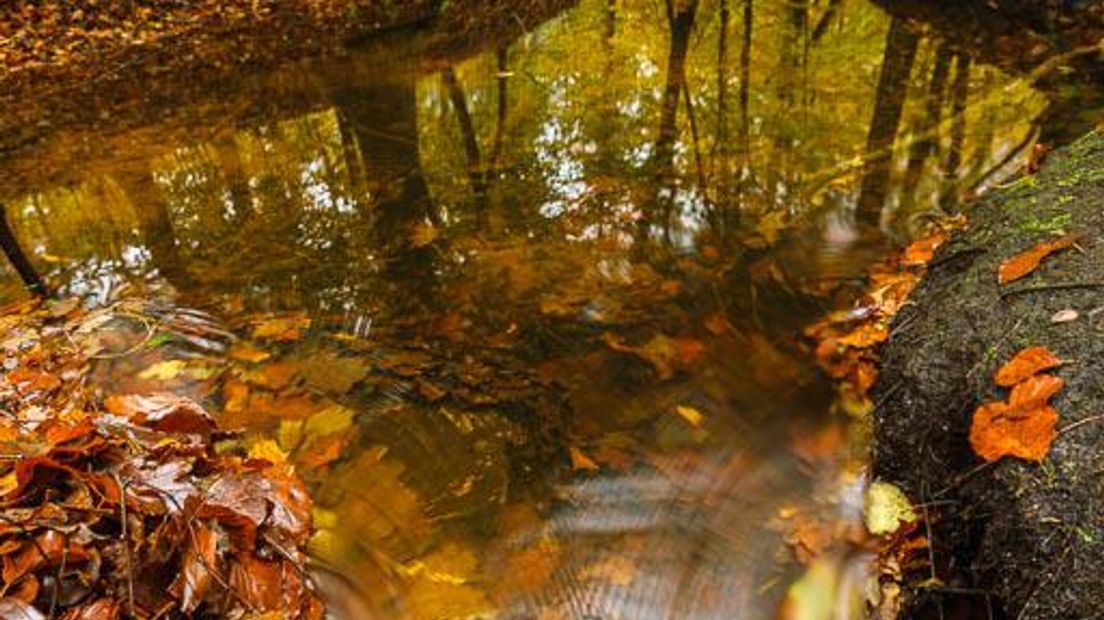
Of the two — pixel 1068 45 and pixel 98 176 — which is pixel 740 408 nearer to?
pixel 98 176

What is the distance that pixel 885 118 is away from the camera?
22.5ft

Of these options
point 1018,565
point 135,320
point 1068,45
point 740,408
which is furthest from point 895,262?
point 1068,45

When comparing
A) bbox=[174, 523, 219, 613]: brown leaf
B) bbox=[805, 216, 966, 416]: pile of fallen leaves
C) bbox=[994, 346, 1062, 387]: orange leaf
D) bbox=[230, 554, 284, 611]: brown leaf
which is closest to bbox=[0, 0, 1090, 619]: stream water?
bbox=[805, 216, 966, 416]: pile of fallen leaves

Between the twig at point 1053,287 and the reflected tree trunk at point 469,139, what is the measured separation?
336 centimetres

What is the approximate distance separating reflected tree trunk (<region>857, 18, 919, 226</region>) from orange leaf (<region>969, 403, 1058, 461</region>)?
2978mm

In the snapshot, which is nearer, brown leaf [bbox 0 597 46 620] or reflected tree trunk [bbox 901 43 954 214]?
brown leaf [bbox 0 597 46 620]

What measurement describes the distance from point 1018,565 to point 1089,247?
1317mm

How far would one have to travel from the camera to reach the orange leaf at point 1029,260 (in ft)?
9.50

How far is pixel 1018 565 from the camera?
7.20ft

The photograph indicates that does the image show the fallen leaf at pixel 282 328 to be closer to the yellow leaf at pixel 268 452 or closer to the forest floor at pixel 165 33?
the yellow leaf at pixel 268 452

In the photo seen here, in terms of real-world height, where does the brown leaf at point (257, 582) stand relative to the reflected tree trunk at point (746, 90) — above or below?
below

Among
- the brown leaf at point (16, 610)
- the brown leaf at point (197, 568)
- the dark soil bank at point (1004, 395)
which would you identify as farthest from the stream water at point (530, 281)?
the brown leaf at point (16, 610)

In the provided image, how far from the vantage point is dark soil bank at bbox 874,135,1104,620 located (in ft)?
6.90

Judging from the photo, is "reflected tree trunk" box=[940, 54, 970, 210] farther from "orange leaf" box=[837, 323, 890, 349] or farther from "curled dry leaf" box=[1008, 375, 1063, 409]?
"curled dry leaf" box=[1008, 375, 1063, 409]
